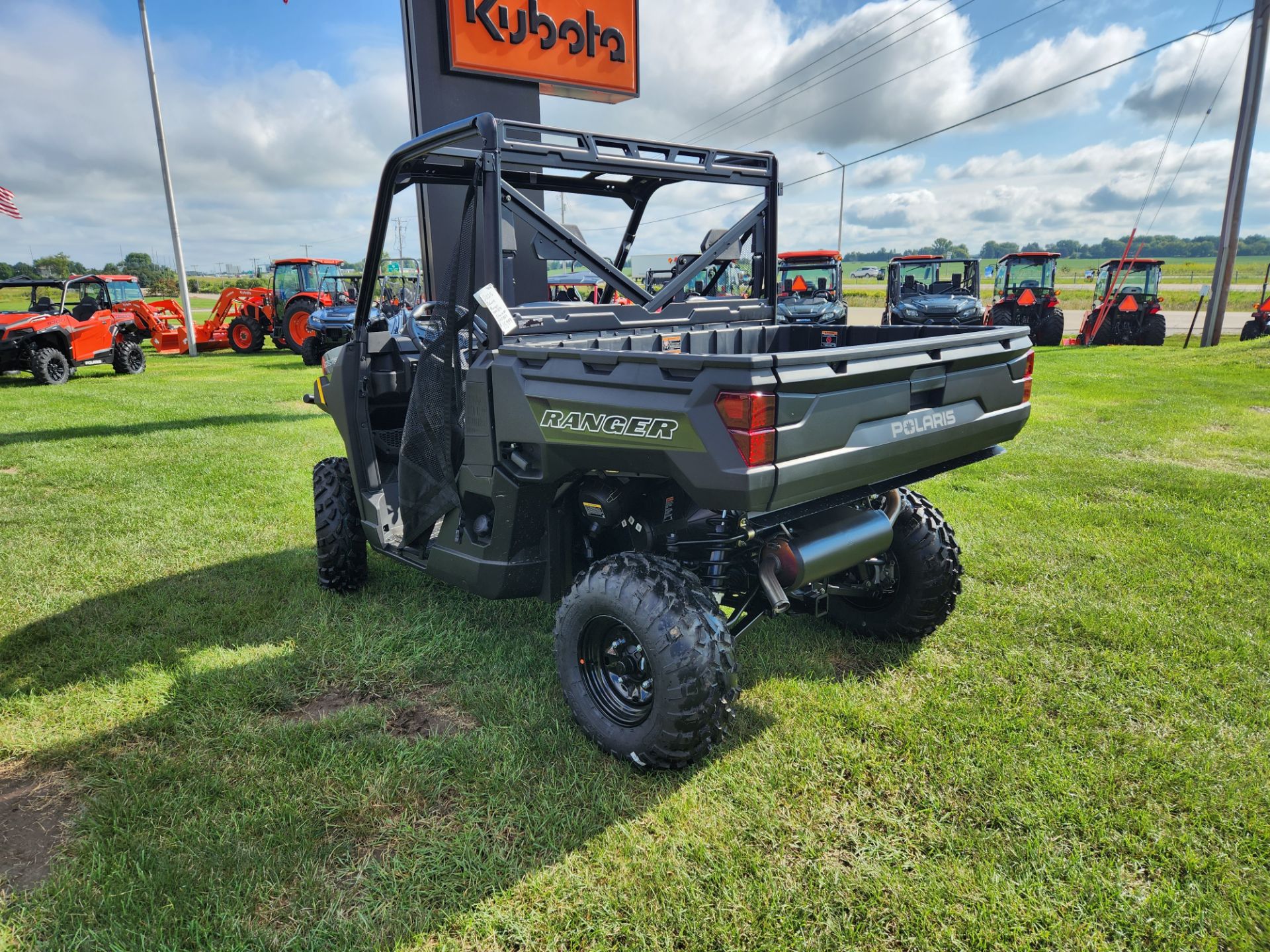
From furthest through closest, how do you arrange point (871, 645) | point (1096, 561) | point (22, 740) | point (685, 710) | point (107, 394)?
1. point (107, 394)
2. point (1096, 561)
3. point (871, 645)
4. point (22, 740)
5. point (685, 710)

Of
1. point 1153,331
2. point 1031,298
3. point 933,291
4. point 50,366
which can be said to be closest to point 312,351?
point 50,366

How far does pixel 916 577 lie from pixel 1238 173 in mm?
17105

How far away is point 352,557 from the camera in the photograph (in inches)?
164

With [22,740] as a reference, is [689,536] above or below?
above

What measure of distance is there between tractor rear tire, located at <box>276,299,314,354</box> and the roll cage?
15.1m

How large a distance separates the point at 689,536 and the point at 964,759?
1212 mm

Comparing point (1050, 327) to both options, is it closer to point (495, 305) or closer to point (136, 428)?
point (136, 428)

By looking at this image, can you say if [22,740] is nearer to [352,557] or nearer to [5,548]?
[352,557]

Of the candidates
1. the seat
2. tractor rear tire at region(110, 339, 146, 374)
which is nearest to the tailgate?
the seat

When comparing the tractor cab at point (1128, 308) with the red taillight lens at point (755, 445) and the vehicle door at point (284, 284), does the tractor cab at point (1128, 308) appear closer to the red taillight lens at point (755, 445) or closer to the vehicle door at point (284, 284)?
the red taillight lens at point (755, 445)

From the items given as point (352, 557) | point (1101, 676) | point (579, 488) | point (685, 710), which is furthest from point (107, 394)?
point (1101, 676)

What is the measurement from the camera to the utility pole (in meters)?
14.7

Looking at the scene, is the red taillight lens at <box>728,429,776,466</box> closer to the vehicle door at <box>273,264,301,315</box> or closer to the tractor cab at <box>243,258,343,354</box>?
the tractor cab at <box>243,258,343,354</box>

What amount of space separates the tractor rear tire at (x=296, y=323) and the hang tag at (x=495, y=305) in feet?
53.4
